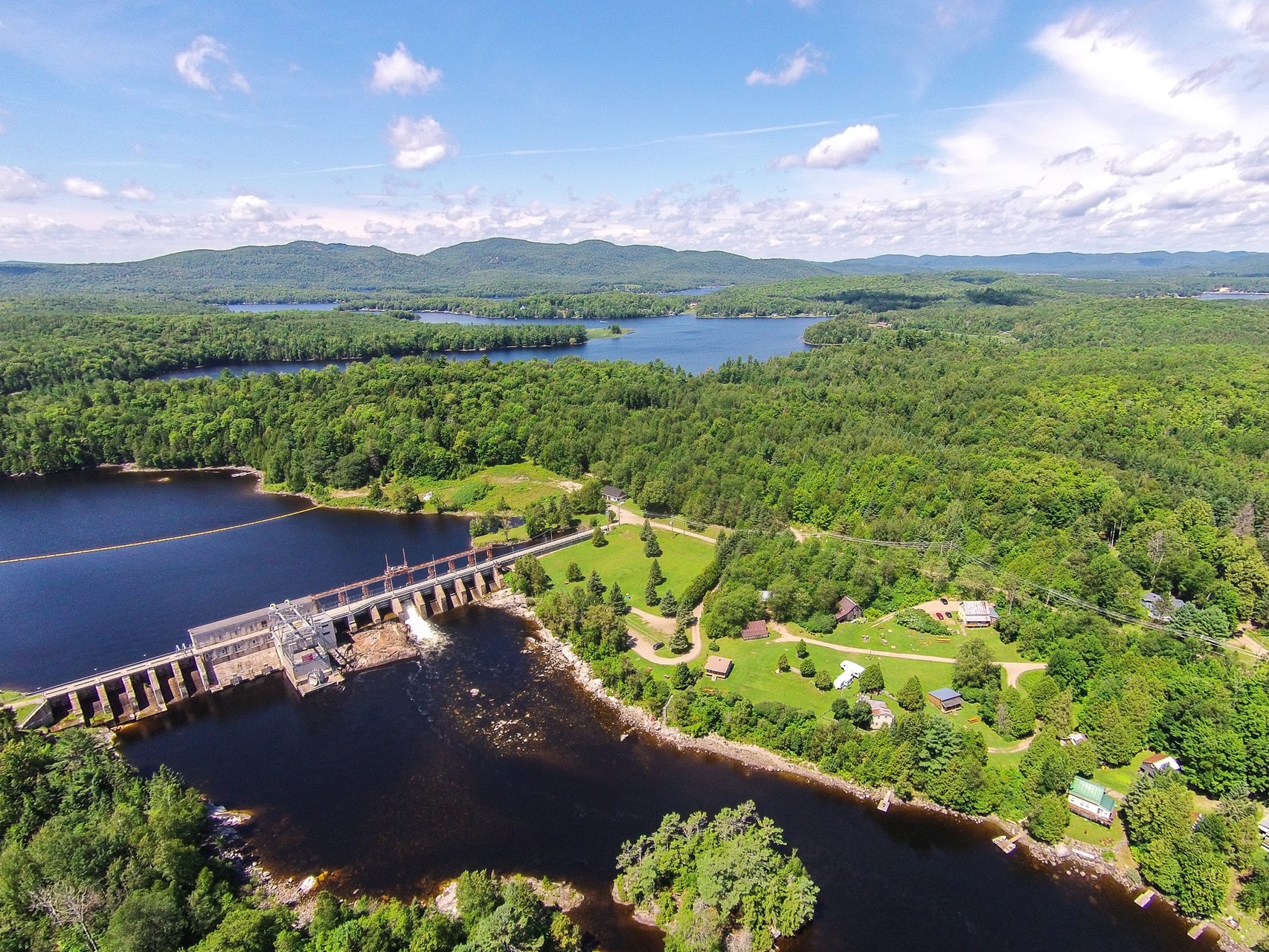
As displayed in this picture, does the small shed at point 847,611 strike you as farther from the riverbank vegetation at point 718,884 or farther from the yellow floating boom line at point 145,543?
the yellow floating boom line at point 145,543

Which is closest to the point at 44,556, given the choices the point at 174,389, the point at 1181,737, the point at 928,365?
the point at 174,389

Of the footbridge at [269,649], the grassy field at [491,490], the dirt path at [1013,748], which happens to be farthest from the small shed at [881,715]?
the grassy field at [491,490]

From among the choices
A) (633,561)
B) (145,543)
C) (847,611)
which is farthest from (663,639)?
(145,543)

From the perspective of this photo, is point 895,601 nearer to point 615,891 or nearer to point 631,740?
point 631,740

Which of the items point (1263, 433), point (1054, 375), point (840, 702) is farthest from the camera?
point (1054, 375)

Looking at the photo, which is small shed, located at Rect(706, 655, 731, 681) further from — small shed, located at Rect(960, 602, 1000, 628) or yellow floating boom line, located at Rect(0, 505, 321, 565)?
yellow floating boom line, located at Rect(0, 505, 321, 565)

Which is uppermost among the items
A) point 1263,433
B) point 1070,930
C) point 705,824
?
point 1263,433
